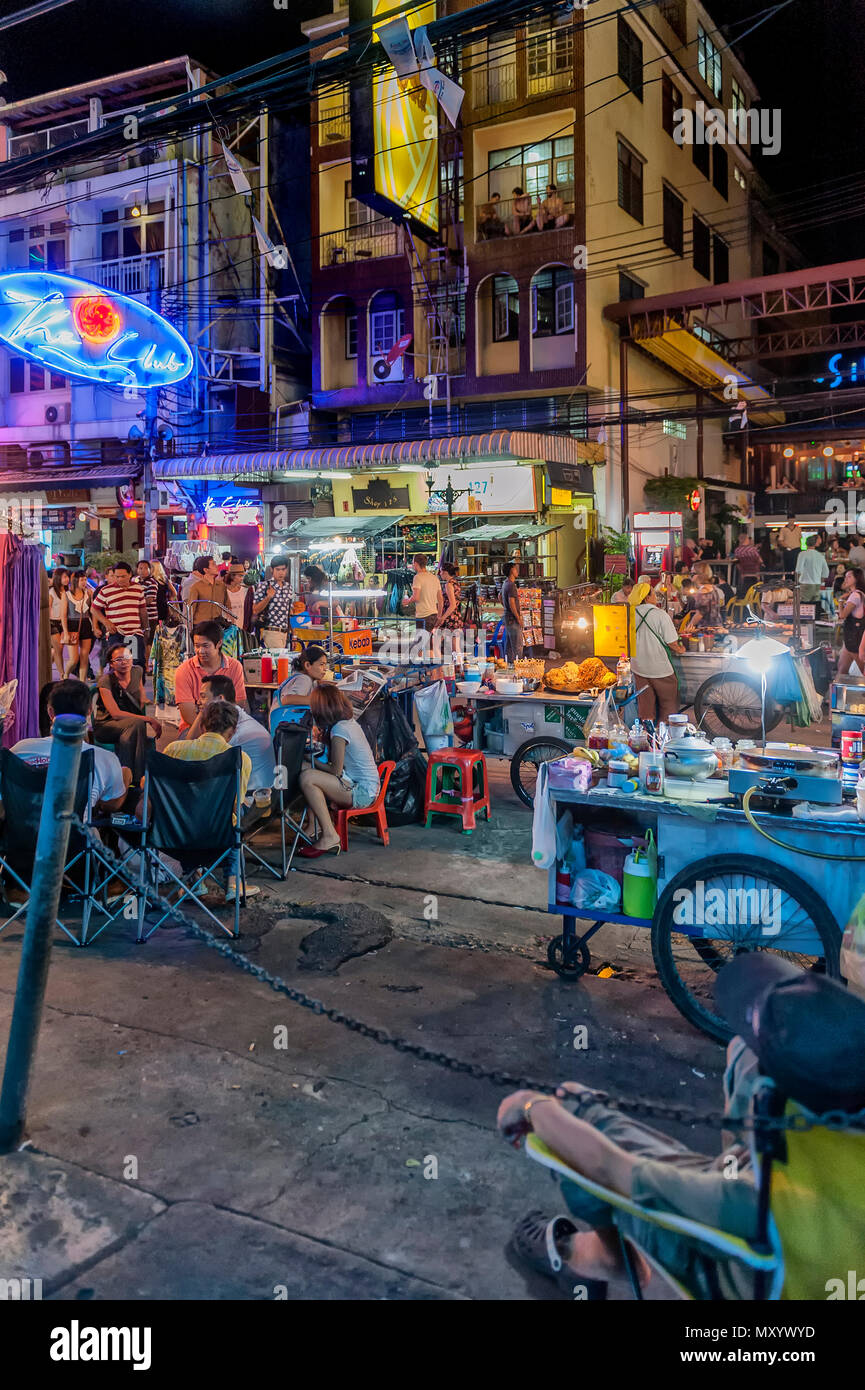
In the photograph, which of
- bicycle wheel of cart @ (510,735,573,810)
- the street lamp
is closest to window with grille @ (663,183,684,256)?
the street lamp

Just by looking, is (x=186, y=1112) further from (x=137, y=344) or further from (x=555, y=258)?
(x=555, y=258)

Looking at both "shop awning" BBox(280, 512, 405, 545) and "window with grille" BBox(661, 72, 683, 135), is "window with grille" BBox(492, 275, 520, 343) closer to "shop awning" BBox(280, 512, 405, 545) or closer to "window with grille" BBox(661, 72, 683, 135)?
"shop awning" BBox(280, 512, 405, 545)

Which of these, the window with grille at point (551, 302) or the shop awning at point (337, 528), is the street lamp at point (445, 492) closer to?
the shop awning at point (337, 528)

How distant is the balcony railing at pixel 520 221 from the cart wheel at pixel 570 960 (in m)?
20.5

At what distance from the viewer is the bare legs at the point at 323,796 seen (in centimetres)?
761

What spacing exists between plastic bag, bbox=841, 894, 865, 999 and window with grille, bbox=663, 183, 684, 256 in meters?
26.4

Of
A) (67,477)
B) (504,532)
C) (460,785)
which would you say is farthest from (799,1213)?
(67,477)

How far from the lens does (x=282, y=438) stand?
25.4 m

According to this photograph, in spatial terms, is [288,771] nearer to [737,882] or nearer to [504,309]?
[737,882]

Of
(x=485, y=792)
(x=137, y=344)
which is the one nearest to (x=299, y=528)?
(x=137, y=344)

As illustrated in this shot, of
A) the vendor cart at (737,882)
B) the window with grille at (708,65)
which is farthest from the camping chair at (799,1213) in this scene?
the window with grille at (708,65)

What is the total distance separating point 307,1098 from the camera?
4.18m

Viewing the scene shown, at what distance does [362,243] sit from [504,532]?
936 cm

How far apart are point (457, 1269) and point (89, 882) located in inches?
154
